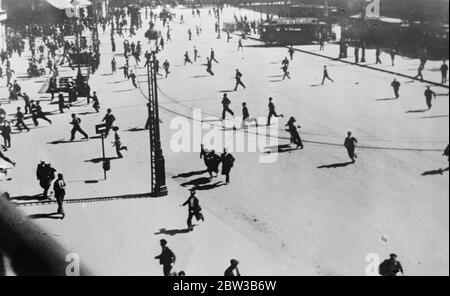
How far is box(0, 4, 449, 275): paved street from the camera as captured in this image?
39.2ft

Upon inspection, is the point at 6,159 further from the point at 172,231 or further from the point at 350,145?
the point at 350,145

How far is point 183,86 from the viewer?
3225 cm

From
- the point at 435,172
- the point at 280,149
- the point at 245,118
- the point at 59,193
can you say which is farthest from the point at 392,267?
the point at 245,118

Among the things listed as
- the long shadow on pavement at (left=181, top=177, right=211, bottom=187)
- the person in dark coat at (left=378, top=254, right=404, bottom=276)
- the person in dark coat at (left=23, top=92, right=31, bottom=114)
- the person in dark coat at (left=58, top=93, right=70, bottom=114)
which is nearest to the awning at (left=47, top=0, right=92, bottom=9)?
the person in dark coat at (left=23, top=92, right=31, bottom=114)

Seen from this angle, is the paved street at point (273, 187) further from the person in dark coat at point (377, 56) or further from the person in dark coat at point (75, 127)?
the person in dark coat at point (377, 56)

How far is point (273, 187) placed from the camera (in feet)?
52.6

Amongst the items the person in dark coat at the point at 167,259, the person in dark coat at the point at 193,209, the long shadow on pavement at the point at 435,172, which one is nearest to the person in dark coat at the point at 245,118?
the long shadow on pavement at the point at 435,172

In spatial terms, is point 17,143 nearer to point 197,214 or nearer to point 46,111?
point 46,111

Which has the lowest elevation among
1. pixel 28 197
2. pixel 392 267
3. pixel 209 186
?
pixel 28 197

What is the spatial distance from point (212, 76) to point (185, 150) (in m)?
16.0

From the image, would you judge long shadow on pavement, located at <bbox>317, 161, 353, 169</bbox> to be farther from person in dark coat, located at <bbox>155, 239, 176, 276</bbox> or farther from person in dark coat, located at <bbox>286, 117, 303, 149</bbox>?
person in dark coat, located at <bbox>155, 239, 176, 276</bbox>

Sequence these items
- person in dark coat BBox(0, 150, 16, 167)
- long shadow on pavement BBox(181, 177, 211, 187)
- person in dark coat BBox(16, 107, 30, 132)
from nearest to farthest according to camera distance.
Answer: long shadow on pavement BBox(181, 177, 211, 187) < person in dark coat BBox(0, 150, 16, 167) < person in dark coat BBox(16, 107, 30, 132)

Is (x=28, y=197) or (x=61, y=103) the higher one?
(x=61, y=103)
